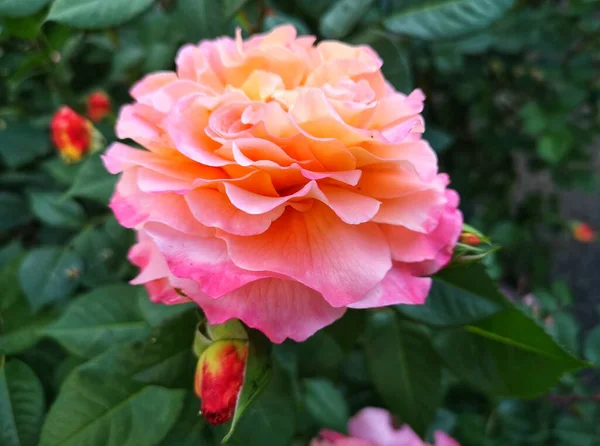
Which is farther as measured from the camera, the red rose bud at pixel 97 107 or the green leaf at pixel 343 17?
the red rose bud at pixel 97 107

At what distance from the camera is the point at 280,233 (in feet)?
1.02

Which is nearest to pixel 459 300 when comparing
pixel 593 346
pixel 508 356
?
pixel 508 356

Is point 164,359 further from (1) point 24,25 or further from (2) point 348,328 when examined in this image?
(1) point 24,25

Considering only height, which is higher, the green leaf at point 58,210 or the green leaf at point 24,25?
the green leaf at point 24,25

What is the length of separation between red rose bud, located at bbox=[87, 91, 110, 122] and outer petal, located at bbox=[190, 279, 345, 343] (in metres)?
0.54

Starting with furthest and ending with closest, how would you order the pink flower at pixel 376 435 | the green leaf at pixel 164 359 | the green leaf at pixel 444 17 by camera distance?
the pink flower at pixel 376 435 → the green leaf at pixel 444 17 → the green leaf at pixel 164 359

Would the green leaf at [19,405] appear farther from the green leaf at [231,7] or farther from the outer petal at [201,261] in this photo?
the green leaf at [231,7]

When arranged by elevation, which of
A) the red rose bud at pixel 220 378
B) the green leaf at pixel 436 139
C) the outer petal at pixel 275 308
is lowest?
the green leaf at pixel 436 139

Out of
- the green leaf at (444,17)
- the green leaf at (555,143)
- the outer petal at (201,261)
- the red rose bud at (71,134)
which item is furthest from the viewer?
the green leaf at (555,143)

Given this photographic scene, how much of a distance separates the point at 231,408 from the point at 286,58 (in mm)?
239

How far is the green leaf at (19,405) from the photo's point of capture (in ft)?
1.43

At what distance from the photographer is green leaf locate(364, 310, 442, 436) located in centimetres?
47

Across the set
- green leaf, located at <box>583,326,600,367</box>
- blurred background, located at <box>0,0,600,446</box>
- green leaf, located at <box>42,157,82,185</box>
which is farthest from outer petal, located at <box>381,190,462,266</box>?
green leaf, located at <box>583,326,600,367</box>

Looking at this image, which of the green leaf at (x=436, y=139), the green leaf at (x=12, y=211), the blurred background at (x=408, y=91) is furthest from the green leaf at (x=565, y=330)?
the green leaf at (x=12, y=211)
